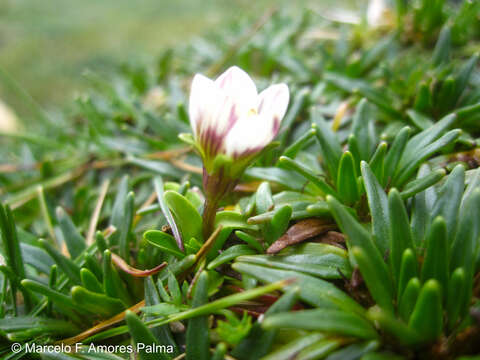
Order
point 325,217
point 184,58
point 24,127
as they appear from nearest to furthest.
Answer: point 325,217 < point 184,58 < point 24,127

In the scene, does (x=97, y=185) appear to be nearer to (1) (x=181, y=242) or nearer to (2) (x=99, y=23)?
(1) (x=181, y=242)

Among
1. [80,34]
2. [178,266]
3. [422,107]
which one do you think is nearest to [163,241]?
[178,266]

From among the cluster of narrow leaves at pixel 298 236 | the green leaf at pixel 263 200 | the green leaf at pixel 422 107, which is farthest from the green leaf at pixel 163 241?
the green leaf at pixel 422 107

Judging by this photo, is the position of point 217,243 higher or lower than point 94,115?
lower

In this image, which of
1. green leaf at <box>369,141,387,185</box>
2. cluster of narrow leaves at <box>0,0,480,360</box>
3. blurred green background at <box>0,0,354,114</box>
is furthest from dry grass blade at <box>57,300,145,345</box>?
blurred green background at <box>0,0,354,114</box>

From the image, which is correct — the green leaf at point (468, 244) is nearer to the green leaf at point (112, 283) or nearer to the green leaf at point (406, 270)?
the green leaf at point (406, 270)

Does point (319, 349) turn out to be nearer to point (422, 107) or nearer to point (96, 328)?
point (96, 328)

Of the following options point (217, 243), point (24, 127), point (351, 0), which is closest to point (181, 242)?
point (217, 243)

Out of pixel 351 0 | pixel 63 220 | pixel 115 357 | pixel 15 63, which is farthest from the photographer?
pixel 15 63
